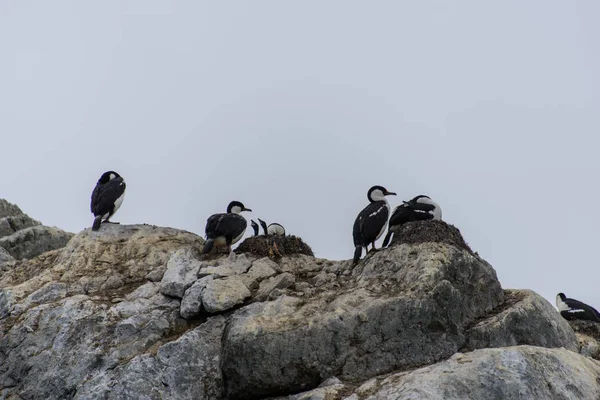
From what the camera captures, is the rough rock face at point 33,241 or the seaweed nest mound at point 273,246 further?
the rough rock face at point 33,241

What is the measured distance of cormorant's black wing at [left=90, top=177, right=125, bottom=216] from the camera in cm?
1938

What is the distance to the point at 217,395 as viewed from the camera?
14188 mm

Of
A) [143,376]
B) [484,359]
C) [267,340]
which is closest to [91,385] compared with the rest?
[143,376]

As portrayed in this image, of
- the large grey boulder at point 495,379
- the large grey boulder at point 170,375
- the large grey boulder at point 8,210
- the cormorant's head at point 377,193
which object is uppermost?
the large grey boulder at point 8,210

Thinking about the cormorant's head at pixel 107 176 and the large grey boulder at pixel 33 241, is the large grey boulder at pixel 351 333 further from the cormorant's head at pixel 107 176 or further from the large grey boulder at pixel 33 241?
the large grey boulder at pixel 33 241

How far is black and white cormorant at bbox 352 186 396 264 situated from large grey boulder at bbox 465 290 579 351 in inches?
127

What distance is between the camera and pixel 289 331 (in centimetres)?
1383

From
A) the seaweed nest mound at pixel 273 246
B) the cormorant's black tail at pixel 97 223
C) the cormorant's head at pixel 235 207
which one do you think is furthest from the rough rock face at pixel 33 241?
the seaweed nest mound at pixel 273 246

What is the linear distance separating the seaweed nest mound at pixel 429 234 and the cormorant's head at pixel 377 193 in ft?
11.8

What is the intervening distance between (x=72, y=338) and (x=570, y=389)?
957 centimetres

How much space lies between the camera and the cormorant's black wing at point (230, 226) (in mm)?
18109

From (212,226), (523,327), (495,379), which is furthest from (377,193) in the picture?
(495,379)

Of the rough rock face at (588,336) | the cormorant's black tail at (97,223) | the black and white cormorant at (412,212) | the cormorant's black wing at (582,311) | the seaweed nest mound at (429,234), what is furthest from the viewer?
→ the cormorant's black wing at (582,311)

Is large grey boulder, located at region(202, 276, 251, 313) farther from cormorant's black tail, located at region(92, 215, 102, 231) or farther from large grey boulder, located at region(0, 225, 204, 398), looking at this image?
cormorant's black tail, located at region(92, 215, 102, 231)
